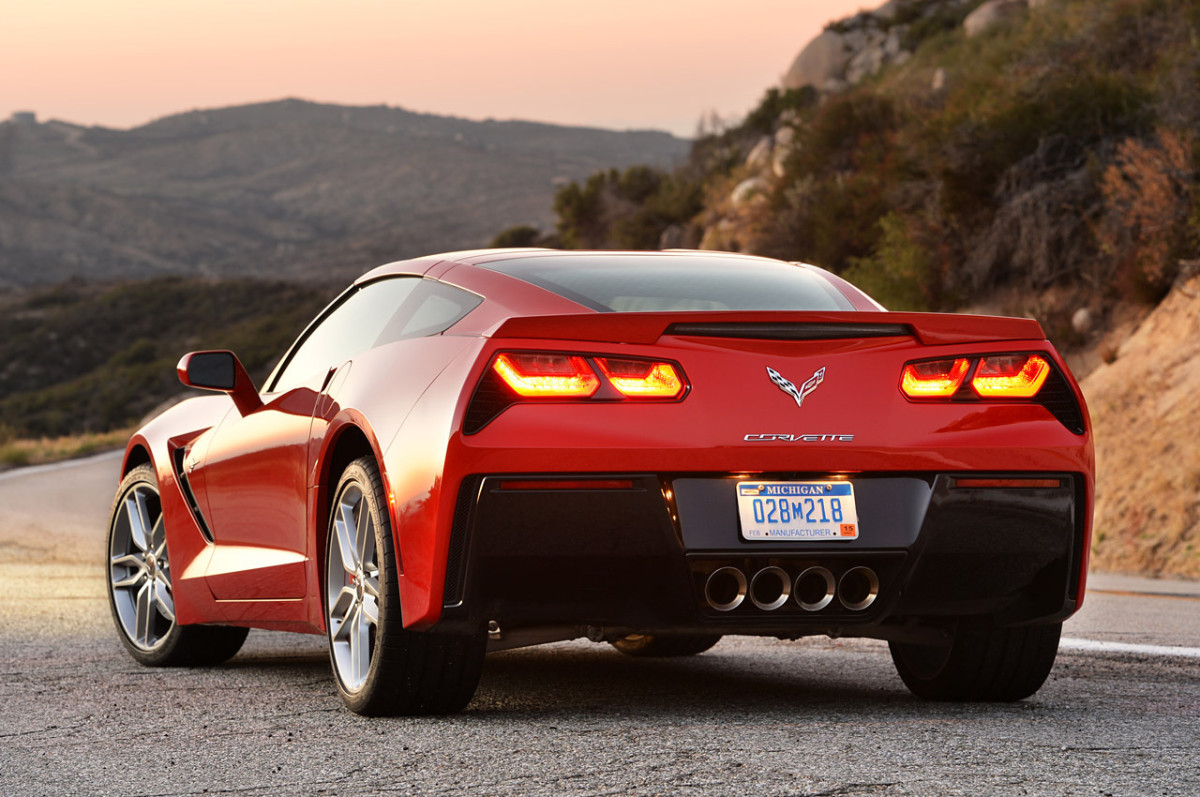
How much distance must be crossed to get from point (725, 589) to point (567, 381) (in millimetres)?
779

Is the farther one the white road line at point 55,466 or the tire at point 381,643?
the white road line at point 55,466

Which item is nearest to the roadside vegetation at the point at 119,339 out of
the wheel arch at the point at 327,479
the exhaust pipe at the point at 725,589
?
the wheel arch at the point at 327,479

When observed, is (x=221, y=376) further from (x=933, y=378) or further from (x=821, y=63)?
(x=821, y=63)

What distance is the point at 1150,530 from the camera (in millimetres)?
15023

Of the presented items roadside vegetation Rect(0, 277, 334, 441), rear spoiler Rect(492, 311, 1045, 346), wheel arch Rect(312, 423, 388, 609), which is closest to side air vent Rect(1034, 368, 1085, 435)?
rear spoiler Rect(492, 311, 1045, 346)

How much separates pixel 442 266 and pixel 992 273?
16.8 m

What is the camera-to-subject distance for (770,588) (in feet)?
15.0

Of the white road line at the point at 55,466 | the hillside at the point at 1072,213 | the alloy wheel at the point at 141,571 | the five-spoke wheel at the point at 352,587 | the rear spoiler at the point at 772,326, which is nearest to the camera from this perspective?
the rear spoiler at the point at 772,326

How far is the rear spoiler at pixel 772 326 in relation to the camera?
14.7ft

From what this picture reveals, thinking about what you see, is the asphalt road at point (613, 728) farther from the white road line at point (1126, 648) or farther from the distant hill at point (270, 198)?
the distant hill at point (270, 198)

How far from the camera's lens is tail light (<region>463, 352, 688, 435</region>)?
14.5 feet

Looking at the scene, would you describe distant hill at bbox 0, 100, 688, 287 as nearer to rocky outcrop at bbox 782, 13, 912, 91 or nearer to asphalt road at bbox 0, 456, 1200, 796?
rocky outcrop at bbox 782, 13, 912, 91

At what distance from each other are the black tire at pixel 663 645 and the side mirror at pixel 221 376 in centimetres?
189

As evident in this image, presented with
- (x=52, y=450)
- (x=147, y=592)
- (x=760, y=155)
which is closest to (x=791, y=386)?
(x=147, y=592)
